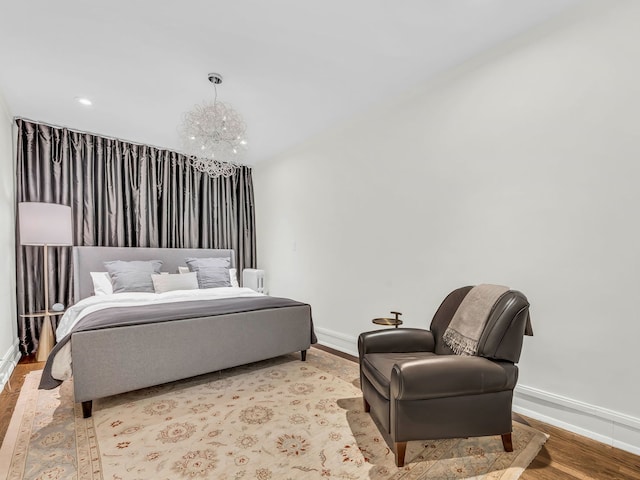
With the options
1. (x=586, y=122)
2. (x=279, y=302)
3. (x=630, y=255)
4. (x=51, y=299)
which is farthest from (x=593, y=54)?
(x=51, y=299)

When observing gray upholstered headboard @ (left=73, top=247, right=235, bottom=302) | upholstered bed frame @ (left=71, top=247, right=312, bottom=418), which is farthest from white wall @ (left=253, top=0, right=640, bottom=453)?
gray upholstered headboard @ (left=73, top=247, right=235, bottom=302)

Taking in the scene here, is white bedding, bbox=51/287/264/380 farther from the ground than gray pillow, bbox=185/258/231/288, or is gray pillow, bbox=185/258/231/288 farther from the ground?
gray pillow, bbox=185/258/231/288

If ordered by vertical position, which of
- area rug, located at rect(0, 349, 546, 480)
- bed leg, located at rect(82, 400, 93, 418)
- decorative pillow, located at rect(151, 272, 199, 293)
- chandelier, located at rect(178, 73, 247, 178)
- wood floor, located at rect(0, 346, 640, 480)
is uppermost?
chandelier, located at rect(178, 73, 247, 178)

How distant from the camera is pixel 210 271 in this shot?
4238 mm

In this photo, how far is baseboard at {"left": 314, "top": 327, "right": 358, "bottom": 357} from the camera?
3582 mm

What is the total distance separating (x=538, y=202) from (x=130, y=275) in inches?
161

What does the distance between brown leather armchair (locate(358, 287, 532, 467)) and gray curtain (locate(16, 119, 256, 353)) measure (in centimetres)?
388

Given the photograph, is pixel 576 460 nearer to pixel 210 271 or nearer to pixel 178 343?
pixel 178 343

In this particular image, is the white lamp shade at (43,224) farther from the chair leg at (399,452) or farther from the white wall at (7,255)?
the chair leg at (399,452)

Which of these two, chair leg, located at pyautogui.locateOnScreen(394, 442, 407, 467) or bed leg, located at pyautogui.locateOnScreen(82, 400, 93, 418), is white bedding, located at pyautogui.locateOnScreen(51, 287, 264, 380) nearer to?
bed leg, located at pyautogui.locateOnScreen(82, 400, 93, 418)

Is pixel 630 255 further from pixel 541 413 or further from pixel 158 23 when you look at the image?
pixel 158 23

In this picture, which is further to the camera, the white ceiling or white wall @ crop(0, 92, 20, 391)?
white wall @ crop(0, 92, 20, 391)

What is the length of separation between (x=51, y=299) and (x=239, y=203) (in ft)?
9.05

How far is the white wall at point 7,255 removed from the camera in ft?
9.39
